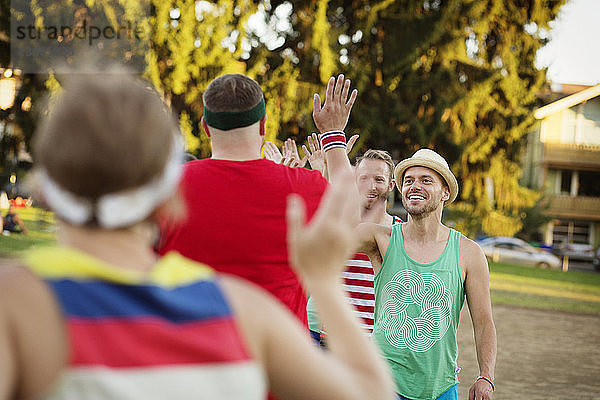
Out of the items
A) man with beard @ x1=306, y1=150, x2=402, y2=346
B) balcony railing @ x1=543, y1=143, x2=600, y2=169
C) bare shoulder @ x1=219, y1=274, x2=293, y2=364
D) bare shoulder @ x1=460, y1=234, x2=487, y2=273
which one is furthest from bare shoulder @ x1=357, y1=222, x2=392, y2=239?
balcony railing @ x1=543, y1=143, x2=600, y2=169

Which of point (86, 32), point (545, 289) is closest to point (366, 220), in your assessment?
point (86, 32)

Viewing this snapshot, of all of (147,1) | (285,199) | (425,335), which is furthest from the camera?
(147,1)

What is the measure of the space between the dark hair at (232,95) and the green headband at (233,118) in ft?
0.05

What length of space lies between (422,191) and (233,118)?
6.88 feet

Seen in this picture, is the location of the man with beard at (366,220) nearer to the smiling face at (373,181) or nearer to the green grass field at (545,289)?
the smiling face at (373,181)

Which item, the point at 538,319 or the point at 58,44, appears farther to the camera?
the point at 58,44

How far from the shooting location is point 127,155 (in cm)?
127

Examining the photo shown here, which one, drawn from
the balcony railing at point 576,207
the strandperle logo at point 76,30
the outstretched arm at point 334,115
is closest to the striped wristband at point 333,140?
the outstretched arm at point 334,115

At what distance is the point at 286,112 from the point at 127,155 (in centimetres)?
2026

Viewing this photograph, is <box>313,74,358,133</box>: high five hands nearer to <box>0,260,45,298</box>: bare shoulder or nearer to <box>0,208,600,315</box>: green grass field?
<box>0,260,45,298</box>: bare shoulder

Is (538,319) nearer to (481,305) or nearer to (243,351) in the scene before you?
(481,305)

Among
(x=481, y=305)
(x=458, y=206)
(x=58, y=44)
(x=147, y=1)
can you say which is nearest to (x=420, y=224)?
(x=481, y=305)

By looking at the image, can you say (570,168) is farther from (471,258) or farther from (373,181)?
(471,258)

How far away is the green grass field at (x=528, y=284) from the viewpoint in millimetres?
19594
